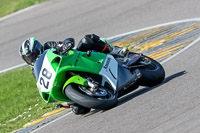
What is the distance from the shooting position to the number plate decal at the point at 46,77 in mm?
7492

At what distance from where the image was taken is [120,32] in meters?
14.1

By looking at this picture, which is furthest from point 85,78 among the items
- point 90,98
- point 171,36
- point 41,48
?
point 171,36

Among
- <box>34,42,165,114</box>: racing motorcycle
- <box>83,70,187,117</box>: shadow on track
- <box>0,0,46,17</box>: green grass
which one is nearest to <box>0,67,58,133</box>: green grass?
<box>83,70,187,117</box>: shadow on track

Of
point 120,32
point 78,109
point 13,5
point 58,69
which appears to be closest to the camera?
point 58,69

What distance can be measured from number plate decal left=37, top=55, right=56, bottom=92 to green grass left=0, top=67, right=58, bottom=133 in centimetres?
188

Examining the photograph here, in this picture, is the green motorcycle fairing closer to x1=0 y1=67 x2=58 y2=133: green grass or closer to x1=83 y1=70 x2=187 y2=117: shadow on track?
x1=83 y1=70 x2=187 y2=117: shadow on track

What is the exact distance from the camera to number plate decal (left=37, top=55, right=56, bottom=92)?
749cm

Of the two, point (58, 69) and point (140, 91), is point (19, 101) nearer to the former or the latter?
point (140, 91)

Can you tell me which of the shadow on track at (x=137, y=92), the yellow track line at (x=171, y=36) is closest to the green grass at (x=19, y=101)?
the shadow on track at (x=137, y=92)

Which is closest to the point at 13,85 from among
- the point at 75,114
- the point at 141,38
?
the point at 141,38

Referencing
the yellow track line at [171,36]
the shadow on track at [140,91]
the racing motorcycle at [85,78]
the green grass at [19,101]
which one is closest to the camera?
the racing motorcycle at [85,78]

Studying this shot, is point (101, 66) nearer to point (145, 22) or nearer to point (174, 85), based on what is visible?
point (174, 85)

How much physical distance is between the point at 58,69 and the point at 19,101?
4122 millimetres

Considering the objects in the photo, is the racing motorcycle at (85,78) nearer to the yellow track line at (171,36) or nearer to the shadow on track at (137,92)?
the shadow on track at (137,92)
